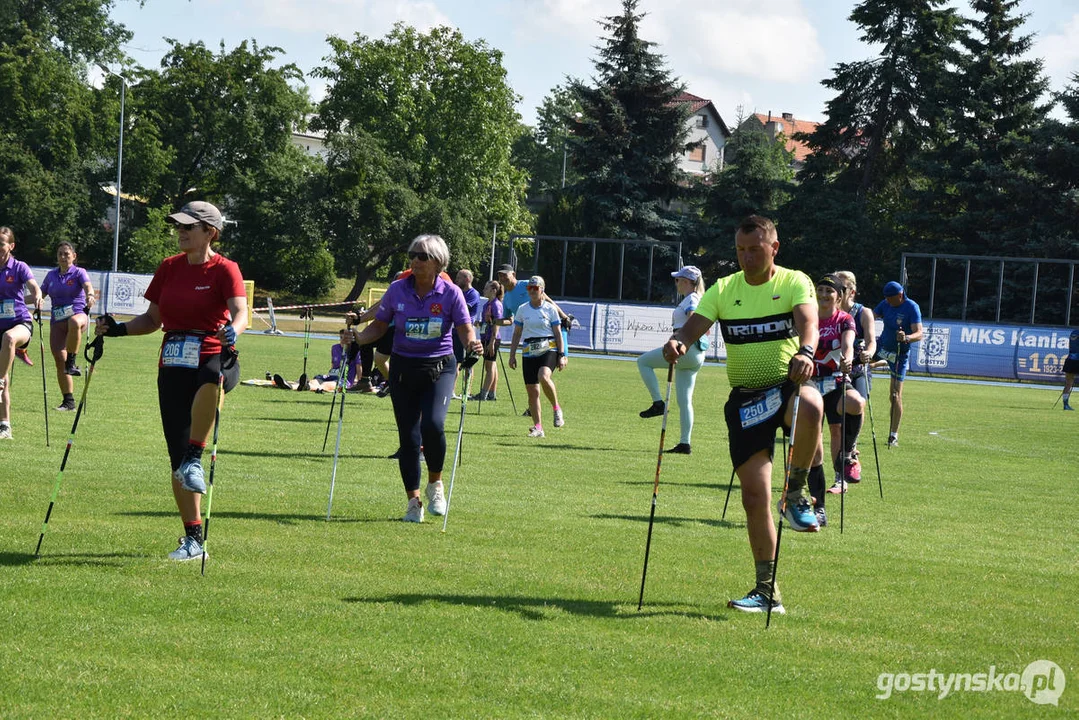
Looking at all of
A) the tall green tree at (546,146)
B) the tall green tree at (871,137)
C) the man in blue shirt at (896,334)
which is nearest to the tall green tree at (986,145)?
the tall green tree at (871,137)

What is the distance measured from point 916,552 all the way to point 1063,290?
43708mm

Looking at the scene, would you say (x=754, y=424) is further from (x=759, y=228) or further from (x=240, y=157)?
(x=240, y=157)

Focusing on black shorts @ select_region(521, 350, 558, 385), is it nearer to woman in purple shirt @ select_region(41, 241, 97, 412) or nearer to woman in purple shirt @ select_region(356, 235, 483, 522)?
woman in purple shirt @ select_region(41, 241, 97, 412)

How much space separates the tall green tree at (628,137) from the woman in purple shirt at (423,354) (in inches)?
2187

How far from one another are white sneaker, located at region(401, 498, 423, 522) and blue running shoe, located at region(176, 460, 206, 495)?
7.45ft

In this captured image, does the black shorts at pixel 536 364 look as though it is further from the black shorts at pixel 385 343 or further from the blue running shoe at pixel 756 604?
the blue running shoe at pixel 756 604

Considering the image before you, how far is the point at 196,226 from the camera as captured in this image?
7.37m

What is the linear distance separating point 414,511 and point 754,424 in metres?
3.40

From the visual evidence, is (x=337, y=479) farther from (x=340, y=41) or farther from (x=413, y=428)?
(x=340, y=41)

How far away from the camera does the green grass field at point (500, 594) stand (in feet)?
16.7

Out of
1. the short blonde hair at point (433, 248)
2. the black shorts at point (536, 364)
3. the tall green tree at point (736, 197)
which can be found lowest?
the black shorts at point (536, 364)

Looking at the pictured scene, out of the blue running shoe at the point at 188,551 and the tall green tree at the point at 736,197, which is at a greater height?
the tall green tree at the point at 736,197

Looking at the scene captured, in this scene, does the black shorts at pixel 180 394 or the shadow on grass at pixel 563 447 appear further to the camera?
the shadow on grass at pixel 563 447

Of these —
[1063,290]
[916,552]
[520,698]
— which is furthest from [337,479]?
[1063,290]
